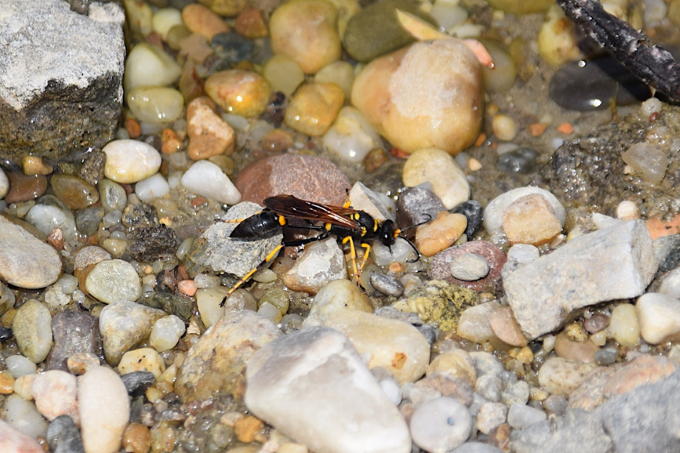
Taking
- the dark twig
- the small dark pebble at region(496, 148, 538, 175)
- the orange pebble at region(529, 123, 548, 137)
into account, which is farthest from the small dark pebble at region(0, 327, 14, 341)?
the dark twig

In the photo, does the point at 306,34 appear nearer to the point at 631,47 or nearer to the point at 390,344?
the point at 631,47

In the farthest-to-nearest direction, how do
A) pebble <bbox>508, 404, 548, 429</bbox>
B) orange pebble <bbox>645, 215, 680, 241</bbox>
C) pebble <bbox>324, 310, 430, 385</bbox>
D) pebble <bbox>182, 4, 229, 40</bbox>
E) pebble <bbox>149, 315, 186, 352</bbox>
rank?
1. pebble <bbox>182, 4, 229, 40</bbox>
2. orange pebble <bbox>645, 215, 680, 241</bbox>
3. pebble <bbox>149, 315, 186, 352</bbox>
4. pebble <bbox>324, 310, 430, 385</bbox>
5. pebble <bbox>508, 404, 548, 429</bbox>

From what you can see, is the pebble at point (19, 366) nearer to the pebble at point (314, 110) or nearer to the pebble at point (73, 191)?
the pebble at point (73, 191)

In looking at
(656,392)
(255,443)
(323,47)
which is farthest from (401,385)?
(323,47)

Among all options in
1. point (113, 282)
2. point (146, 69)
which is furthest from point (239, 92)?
point (113, 282)

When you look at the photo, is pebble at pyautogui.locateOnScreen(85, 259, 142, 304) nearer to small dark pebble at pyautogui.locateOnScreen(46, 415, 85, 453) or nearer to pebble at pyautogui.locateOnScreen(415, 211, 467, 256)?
small dark pebble at pyautogui.locateOnScreen(46, 415, 85, 453)

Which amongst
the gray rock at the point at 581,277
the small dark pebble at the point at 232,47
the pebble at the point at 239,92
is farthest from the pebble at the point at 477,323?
the small dark pebble at the point at 232,47

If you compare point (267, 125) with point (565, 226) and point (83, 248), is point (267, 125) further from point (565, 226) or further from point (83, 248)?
point (565, 226)

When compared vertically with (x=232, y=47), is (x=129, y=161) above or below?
below
